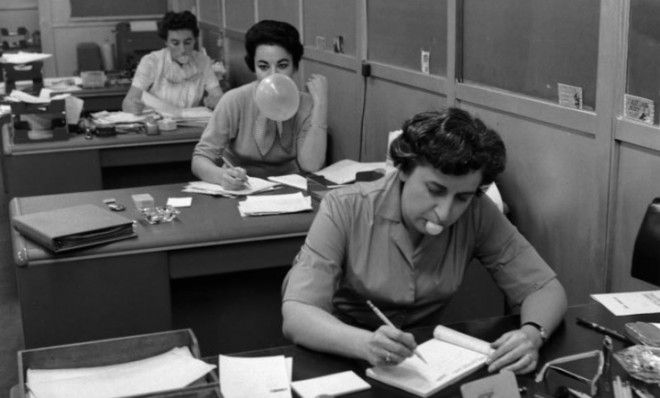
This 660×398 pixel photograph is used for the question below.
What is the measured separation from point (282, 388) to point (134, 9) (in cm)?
740

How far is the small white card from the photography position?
9.55 ft

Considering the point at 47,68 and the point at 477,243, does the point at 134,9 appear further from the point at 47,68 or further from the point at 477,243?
the point at 477,243

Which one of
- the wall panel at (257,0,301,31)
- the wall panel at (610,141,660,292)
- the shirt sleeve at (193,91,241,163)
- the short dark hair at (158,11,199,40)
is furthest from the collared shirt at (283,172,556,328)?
the short dark hair at (158,11,199,40)

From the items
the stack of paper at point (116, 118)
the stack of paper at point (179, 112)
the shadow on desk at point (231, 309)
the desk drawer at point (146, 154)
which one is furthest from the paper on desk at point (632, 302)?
the stack of paper at point (116, 118)

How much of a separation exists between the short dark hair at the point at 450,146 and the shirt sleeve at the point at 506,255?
0.63 feet

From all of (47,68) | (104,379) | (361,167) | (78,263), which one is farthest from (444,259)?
(47,68)

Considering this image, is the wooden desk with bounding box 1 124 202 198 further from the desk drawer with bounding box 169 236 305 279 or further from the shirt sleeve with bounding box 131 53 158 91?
the desk drawer with bounding box 169 236 305 279

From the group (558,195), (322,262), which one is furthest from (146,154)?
(322,262)

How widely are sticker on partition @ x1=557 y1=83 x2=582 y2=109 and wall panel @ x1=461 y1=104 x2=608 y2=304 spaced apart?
0.08 metres

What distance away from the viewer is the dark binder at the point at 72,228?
7.95 feet

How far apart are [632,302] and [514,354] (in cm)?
49

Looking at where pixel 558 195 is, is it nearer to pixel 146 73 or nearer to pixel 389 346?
pixel 389 346

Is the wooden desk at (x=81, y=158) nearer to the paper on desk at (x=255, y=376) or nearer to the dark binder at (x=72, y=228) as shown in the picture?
the dark binder at (x=72, y=228)

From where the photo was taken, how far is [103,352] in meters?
1.58
